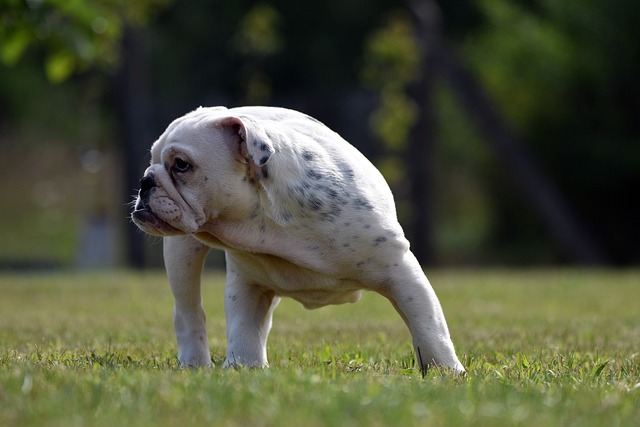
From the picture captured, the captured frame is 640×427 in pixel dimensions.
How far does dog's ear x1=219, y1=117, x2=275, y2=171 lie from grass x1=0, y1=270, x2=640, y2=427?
0.82m

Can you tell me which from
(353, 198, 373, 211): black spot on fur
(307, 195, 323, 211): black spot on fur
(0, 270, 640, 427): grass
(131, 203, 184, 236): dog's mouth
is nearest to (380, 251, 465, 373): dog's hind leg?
(0, 270, 640, 427): grass

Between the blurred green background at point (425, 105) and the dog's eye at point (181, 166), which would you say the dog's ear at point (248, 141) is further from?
the blurred green background at point (425, 105)

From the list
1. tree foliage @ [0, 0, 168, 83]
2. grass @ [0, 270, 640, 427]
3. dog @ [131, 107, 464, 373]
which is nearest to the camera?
grass @ [0, 270, 640, 427]

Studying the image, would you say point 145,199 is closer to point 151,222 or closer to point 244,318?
point 151,222

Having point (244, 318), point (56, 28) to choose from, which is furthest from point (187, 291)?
point (56, 28)

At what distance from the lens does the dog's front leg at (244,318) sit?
461cm

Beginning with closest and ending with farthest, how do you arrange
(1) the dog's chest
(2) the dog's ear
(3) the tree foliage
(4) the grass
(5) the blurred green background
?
(4) the grass, (2) the dog's ear, (1) the dog's chest, (3) the tree foliage, (5) the blurred green background

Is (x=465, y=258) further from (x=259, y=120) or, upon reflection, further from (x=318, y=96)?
(x=259, y=120)

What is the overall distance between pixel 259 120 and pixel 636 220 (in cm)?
1197

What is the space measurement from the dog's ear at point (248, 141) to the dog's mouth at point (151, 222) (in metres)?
0.40

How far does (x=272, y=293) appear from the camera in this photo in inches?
191

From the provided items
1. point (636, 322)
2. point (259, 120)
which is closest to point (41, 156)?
point (636, 322)

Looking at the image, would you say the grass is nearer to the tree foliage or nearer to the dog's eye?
the dog's eye

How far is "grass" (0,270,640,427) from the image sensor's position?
2.99 meters
